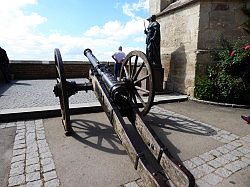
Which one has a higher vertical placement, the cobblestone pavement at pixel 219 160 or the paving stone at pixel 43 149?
the paving stone at pixel 43 149

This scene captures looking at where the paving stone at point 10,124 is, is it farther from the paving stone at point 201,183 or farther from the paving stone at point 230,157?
the paving stone at point 230,157

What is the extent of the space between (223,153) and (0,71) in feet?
32.2

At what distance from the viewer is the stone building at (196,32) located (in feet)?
22.3

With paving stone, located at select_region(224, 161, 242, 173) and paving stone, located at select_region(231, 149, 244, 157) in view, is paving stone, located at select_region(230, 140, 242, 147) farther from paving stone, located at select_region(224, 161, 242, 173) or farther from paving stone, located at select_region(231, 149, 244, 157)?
paving stone, located at select_region(224, 161, 242, 173)

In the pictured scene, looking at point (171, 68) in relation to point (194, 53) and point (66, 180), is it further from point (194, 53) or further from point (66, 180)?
point (66, 180)

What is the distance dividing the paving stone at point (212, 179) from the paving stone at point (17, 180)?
6.68 feet

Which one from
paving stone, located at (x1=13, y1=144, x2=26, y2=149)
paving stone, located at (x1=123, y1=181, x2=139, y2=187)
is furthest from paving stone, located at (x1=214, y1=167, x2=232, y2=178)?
paving stone, located at (x1=13, y1=144, x2=26, y2=149)

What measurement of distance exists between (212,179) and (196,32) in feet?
17.8

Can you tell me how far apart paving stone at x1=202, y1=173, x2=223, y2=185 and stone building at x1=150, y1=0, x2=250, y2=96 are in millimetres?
4742

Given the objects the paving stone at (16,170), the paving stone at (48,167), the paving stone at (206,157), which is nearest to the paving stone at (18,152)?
the paving stone at (16,170)

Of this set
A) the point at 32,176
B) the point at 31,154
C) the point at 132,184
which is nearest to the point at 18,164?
the point at 31,154

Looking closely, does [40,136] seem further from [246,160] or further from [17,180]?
[246,160]

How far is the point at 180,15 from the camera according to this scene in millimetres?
7680

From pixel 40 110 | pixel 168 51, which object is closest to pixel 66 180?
pixel 40 110
